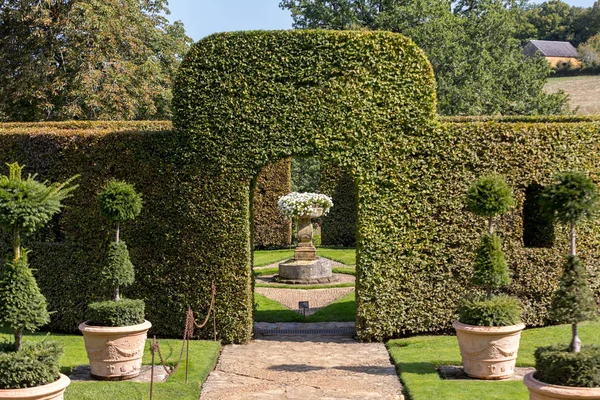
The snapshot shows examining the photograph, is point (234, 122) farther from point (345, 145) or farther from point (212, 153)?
point (345, 145)

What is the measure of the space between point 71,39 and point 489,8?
59.0ft

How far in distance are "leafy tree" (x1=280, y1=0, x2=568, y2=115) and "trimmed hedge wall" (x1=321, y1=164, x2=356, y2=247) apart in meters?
5.25

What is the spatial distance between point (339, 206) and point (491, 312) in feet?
52.1

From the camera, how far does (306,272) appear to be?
60.7 feet

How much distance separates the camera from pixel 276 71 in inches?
461

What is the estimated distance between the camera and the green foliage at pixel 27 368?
6.96 meters

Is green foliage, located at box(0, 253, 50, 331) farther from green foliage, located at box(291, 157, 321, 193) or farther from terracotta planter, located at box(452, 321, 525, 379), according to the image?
green foliage, located at box(291, 157, 321, 193)

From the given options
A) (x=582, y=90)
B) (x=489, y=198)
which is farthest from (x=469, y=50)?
(x=489, y=198)

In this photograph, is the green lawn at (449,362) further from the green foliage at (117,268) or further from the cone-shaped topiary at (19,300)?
the cone-shaped topiary at (19,300)

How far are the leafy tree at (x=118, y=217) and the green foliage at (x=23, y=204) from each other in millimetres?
2071

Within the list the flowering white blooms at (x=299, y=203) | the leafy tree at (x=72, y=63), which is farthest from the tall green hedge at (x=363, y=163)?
the leafy tree at (x=72, y=63)

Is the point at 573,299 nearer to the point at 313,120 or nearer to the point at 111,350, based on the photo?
the point at 313,120

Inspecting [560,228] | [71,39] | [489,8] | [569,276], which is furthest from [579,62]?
[569,276]

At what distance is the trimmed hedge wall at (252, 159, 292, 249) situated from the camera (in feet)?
83.3
